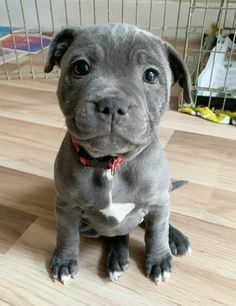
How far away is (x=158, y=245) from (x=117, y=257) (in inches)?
5.2

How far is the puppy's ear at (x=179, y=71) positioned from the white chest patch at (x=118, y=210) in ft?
1.11

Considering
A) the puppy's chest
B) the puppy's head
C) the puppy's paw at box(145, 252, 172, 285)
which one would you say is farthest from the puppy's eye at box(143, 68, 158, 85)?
the puppy's paw at box(145, 252, 172, 285)

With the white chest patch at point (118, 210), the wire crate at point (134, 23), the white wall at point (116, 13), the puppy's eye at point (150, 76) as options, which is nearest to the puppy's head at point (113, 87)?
the puppy's eye at point (150, 76)

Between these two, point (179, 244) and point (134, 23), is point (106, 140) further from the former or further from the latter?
point (134, 23)

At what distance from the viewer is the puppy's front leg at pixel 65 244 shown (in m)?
1.05

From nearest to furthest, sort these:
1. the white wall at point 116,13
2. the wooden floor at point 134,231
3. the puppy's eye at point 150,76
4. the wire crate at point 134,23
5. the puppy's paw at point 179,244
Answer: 1. the puppy's eye at point 150,76
2. the wooden floor at point 134,231
3. the puppy's paw at point 179,244
4. the wire crate at point 134,23
5. the white wall at point 116,13

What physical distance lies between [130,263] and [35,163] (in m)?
0.67

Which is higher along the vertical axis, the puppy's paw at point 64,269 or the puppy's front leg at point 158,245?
the puppy's front leg at point 158,245

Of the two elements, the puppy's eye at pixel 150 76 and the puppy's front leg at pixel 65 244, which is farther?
the puppy's front leg at pixel 65 244

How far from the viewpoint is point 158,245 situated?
3.62 ft

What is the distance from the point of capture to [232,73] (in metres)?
2.14

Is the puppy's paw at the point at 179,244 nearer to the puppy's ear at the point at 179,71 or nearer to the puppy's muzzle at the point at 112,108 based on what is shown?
the puppy's ear at the point at 179,71

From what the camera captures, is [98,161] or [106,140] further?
[98,161]

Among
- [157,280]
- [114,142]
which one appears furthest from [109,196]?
[157,280]
